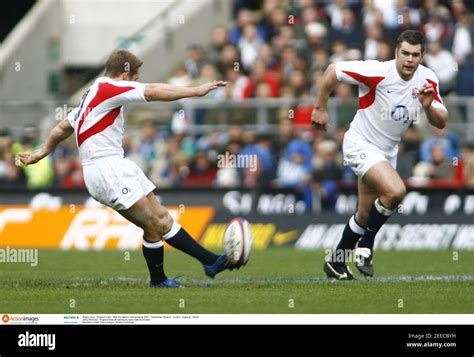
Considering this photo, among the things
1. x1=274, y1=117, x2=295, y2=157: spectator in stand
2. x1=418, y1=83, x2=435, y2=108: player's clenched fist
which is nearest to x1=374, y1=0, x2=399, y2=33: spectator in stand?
x1=274, y1=117, x2=295, y2=157: spectator in stand

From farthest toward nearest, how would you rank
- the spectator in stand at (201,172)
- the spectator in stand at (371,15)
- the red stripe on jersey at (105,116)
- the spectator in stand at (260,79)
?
the spectator in stand at (371,15)
the spectator in stand at (260,79)
the spectator in stand at (201,172)
the red stripe on jersey at (105,116)

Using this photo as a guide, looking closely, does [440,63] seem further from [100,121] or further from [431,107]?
[100,121]

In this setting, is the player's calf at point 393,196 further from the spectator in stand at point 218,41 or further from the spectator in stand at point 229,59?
the spectator in stand at point 218,41

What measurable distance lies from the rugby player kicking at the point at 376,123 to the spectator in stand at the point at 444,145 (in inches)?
299

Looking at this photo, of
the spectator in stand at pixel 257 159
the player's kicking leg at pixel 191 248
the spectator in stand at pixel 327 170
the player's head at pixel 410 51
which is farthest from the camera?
the spectator in stand at pixel 257 159

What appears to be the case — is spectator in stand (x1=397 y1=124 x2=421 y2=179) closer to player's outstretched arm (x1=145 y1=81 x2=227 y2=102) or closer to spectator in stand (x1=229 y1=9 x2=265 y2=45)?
spectator in stand (x1=229 y1=9 x2=265 y2=45)

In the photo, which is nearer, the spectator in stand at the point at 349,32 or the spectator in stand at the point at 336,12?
the spectator in stand at the point at 349,32

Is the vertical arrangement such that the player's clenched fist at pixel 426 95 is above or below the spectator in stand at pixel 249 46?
below

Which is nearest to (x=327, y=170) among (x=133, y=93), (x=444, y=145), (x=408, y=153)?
(x=408, y=153)

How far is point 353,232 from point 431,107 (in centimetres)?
164

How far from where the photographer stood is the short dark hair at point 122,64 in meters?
11.8

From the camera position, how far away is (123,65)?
38.6 feet

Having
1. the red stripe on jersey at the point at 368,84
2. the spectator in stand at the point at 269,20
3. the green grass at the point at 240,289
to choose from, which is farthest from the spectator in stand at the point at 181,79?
the red stripe on jersey at the point at 368,84

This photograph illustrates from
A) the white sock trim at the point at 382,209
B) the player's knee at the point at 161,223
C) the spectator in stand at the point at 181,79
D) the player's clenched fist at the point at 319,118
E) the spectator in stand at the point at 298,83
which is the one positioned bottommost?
the player's knee at the point at 161,223
